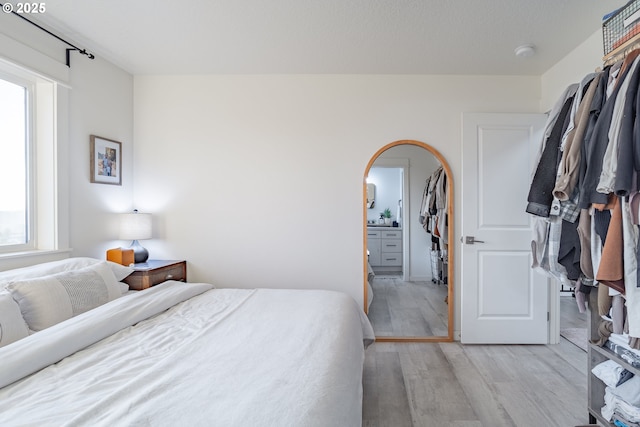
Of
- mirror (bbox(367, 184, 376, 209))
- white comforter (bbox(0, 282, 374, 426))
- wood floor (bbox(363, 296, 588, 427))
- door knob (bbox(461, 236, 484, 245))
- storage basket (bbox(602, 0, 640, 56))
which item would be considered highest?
storage basket (bbox(602, 0, 640, 56))

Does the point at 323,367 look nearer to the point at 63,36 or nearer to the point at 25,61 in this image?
the point at 25,61

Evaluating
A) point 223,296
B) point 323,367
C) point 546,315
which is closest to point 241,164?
point 223,296

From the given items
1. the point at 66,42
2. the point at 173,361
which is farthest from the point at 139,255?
the point at 173,361

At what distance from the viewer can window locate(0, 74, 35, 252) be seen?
2.11 meters

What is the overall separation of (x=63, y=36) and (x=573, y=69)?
3910mm

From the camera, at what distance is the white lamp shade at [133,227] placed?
275 centimetres

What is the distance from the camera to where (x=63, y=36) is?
2346 millimetres

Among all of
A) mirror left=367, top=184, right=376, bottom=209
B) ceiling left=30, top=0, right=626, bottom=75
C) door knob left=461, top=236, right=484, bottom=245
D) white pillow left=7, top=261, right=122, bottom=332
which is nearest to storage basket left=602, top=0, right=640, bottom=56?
ceiling left=30, top=0, right=626, bottom=75

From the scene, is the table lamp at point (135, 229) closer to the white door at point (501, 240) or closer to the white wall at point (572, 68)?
the white door at point (501, 240)

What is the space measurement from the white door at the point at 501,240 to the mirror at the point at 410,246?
198 mm

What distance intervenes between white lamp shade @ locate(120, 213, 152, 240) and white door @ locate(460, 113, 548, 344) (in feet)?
9.37

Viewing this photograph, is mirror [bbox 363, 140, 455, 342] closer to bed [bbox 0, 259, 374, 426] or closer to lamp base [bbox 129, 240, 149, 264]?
bed [bbox 0, 259, 374, 426]

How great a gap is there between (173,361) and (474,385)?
78.1 inches

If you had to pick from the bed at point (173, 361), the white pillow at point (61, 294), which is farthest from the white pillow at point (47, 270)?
the white pillow at point (61, 294)
